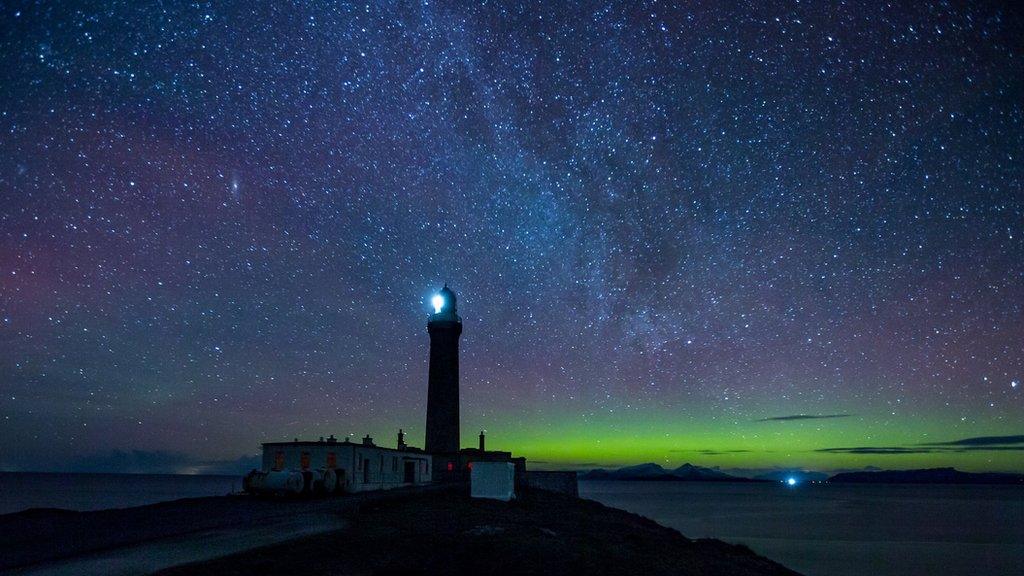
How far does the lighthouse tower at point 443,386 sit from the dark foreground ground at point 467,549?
21.0 metres

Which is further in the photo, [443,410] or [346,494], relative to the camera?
[443,410]

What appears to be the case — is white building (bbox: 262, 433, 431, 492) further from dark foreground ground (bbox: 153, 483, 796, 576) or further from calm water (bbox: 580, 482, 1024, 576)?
calm water (bbox: 580, 482, 1024, 576)

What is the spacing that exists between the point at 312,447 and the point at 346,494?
3239mm

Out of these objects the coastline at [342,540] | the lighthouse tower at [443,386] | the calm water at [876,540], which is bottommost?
the calm water at [876,540]

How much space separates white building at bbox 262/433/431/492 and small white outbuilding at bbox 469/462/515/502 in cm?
680

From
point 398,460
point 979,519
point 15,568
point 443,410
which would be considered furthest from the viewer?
point 979,519

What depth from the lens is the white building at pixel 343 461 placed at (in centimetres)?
3488

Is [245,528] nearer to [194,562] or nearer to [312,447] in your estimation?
[194,562]

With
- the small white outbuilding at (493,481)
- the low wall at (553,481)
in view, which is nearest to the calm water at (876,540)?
the low wall at (553,481)

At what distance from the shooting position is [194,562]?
46.3 ft

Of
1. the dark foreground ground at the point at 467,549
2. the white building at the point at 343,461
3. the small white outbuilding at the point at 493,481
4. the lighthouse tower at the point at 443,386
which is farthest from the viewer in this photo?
the lighthouse tower at the point at 443,386

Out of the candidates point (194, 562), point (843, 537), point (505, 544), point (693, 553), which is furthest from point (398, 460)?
point (843, 537)

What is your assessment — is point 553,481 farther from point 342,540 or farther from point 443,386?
point 342,540

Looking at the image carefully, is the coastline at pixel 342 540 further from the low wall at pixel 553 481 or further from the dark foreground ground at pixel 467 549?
the low wall at pixel 553 481
